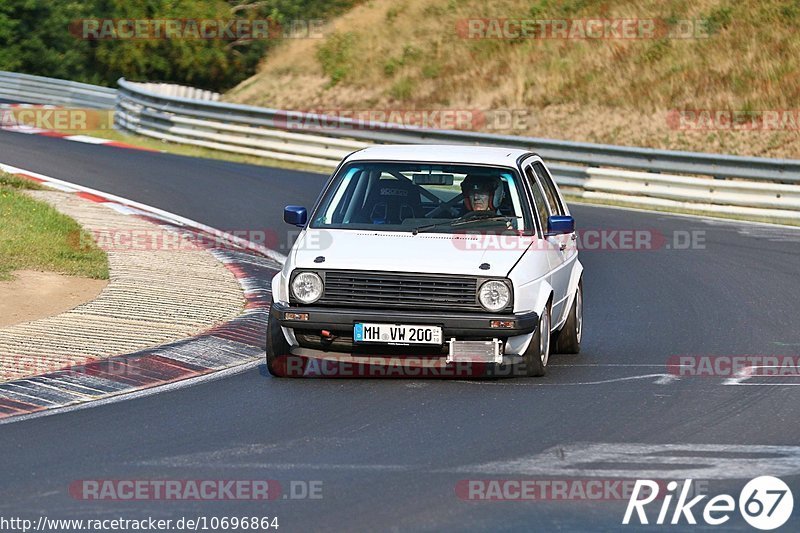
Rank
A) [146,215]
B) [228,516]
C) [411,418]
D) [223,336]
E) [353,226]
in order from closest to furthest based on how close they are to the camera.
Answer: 1. [228,516]
2. [411,418]
3. [353,226]
4. [223,336]
5. [146,215]

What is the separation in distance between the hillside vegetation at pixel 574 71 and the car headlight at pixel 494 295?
61.9 ft

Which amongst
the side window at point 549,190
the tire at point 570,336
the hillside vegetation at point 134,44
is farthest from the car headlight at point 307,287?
the hillside vegetation at point 134,44

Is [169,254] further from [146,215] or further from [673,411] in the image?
[673,411]

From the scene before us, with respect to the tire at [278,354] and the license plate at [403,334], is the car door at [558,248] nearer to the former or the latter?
the license plate at [403,334]

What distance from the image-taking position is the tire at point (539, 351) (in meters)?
9.96

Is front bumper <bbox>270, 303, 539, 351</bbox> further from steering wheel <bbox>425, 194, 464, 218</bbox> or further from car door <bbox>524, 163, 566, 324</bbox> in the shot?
steering wheel <bbox>425, 194, 464, 218</bbox>

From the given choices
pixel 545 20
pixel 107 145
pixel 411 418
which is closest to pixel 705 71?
pixel 545 20

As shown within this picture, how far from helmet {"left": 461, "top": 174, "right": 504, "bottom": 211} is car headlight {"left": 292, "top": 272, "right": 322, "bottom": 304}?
5.13 ft

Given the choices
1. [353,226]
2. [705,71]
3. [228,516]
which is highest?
[705,71]

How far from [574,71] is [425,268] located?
79.4 ft

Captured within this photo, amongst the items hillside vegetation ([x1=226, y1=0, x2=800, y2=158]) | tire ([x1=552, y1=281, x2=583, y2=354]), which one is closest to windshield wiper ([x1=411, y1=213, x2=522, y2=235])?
tire ([x1=552, y1=281, x2=583, y2=354])

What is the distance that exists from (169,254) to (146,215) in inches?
124

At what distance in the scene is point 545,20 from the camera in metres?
36.5

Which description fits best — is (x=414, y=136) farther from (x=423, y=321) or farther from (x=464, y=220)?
(x=423, y=321)
